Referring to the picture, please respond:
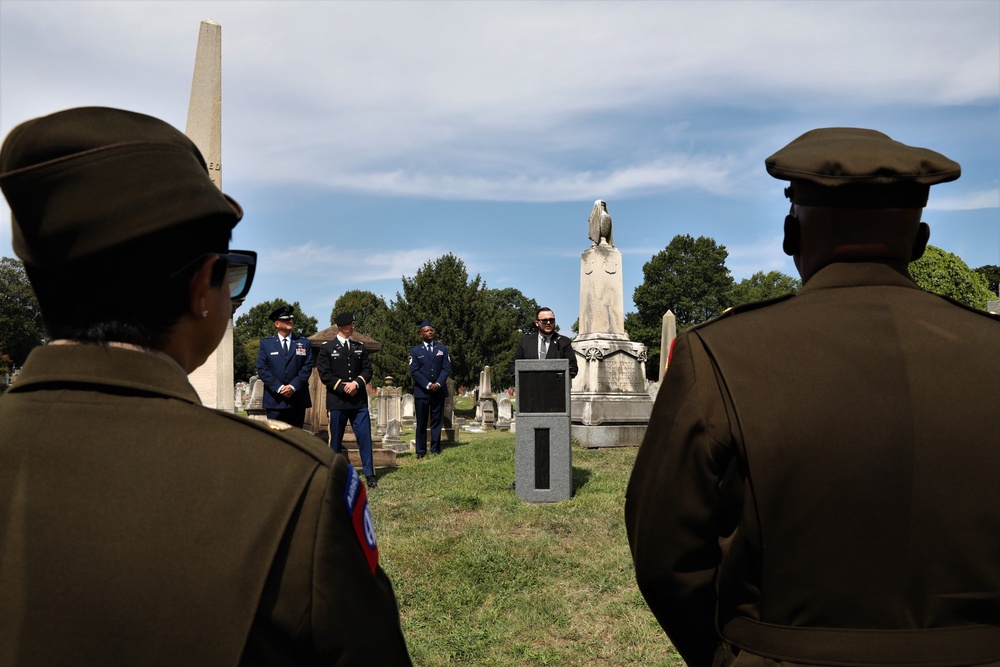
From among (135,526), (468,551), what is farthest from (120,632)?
(468,551)

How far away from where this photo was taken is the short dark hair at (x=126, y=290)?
130cm

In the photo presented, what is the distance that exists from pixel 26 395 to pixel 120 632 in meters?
0.44

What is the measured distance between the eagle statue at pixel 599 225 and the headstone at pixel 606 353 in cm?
18

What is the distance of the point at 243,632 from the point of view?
119 centimetres

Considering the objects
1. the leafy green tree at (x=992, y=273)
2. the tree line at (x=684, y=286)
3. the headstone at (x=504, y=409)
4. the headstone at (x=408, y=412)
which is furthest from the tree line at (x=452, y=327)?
the leafy green tree at (x=992, y=273)

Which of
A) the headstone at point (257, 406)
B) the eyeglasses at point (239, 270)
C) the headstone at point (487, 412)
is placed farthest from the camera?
the headstone at point (487, 412)

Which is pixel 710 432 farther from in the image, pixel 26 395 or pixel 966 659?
pixel 26 395

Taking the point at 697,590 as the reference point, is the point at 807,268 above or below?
above

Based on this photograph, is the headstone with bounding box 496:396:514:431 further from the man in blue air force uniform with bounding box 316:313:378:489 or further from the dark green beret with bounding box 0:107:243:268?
the dark green beret with bounding box 0:107:243:268

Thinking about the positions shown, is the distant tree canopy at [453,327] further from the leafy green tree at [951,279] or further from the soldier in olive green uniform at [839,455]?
the soldier in olive green uniform at [839,455]

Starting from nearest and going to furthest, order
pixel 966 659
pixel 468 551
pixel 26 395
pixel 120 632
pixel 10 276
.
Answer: pixel 120 632
pixel 26 395
pixel 966 659
pixel 468 551
pixel 10 276

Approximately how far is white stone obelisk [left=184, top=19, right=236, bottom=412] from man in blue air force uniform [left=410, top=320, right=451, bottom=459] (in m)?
5.95

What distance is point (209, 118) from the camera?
792 centimetres

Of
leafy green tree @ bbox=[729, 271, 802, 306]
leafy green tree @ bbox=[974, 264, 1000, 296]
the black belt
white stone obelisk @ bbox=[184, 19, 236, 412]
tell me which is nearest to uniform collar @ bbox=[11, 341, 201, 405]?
the black belt
